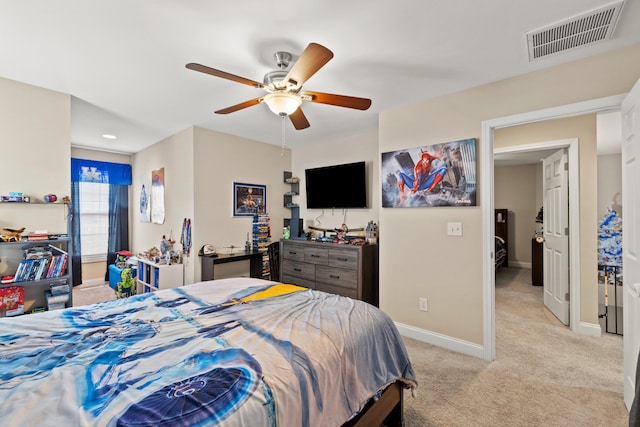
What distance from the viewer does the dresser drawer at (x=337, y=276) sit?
3.39 meters

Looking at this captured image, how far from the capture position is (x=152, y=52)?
6.56ft

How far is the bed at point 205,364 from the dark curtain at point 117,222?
13.6ft

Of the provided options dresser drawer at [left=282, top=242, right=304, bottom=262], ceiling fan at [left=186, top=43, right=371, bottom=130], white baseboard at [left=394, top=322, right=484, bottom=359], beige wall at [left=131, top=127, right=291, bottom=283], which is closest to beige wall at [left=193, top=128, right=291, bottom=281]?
beige wall at [left=131, top=127, right=291, bottom=283]

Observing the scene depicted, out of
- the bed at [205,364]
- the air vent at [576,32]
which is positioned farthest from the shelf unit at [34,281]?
the air vent at [576,32]

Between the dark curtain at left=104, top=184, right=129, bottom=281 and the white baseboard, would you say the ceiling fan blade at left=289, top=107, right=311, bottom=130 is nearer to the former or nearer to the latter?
the white baseboard

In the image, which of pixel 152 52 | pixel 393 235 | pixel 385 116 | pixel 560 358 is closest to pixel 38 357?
pixel 152 52

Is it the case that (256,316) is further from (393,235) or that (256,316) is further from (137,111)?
(137,111)

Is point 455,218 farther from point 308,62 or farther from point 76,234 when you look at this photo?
point 76,234

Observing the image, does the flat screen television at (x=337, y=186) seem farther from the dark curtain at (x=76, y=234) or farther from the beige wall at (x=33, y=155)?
the dark curtain at (x=76, y=234)

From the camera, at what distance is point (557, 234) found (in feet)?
11.3

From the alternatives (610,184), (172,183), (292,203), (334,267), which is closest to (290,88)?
(334,267)

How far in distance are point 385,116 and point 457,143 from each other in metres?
0.87

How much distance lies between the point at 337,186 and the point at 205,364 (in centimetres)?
332

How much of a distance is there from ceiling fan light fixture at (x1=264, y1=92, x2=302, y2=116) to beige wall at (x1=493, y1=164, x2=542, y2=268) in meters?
6.41
